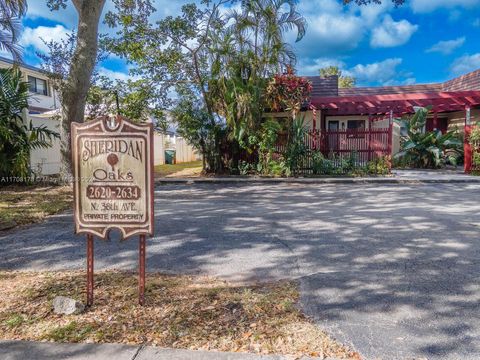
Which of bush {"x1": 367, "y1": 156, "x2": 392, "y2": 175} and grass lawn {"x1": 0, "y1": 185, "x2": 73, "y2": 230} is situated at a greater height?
bush {"x1": 367, "y1": 156, "x2": 392, "y2": 175}

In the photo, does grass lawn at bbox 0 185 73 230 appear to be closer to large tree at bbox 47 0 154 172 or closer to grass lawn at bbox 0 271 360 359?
large tree at bbox 47 0 154 172

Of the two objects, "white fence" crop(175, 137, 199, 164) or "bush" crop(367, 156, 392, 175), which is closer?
"bush" crop(367, 156, 392, 175)

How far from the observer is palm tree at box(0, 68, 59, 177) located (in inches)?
395

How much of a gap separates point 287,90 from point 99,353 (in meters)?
12.0

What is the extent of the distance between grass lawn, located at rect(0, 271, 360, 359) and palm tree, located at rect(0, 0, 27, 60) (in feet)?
Result: 31.3

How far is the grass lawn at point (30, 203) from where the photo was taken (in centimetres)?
632

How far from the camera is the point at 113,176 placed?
2.97 m

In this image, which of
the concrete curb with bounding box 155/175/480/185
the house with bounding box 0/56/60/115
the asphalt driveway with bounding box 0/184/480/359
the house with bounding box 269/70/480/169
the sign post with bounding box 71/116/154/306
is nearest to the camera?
the asphalt driveway with bounding box 0/184/480/359

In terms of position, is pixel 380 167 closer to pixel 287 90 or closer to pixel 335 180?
pixel 335 180

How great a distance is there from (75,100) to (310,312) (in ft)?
28.4

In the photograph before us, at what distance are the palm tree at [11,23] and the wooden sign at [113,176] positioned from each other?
9.61 metres

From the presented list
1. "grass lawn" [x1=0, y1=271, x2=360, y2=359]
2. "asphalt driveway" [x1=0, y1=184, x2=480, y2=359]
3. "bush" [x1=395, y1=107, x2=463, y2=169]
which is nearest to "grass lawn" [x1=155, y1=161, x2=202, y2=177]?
"asphalt driveway" [x1=0, y1=184, x2=480, y2=359]

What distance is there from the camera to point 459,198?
352 inches

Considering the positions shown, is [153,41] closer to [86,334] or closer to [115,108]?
[115,108]
